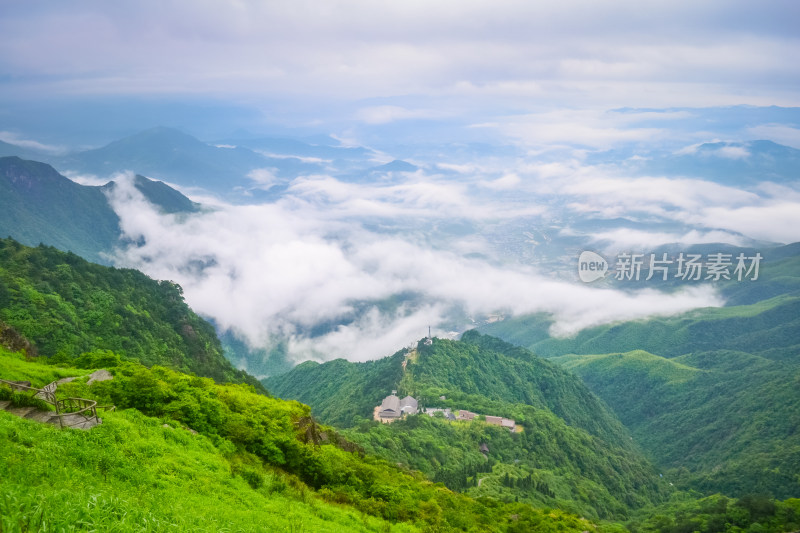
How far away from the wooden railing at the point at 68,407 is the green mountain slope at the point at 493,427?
45014mm

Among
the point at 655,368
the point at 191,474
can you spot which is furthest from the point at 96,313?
the point at 655,368

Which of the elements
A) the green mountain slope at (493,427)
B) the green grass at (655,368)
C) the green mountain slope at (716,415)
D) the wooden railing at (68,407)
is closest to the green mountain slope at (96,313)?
the green mountain slope at (493,427)

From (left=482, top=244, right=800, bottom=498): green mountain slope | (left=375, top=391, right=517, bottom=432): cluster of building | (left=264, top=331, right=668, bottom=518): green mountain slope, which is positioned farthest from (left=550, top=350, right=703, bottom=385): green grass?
(left=375, top=391, right=517, bottom=432): cluster of building

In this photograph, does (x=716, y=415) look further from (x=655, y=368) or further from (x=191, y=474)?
(x=191, y=474)

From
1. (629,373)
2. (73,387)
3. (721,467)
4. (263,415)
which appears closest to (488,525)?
(263,415)

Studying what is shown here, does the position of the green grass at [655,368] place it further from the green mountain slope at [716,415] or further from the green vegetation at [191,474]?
the green vegetation at [191,474]

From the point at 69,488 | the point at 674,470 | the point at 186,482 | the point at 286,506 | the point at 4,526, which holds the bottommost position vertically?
the point at 674,470

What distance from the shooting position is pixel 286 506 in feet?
68.7

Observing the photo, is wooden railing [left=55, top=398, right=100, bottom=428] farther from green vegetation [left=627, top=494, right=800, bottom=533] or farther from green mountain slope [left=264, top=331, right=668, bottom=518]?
green vegetation [left=627, top=494, right=800, bottom=533]

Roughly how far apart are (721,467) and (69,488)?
132036 mm

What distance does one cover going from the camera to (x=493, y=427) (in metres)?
92.5

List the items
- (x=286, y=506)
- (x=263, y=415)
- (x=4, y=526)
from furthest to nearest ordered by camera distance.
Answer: (x=263, y=415)
(x=286, y=506)
(x=4, y=526)

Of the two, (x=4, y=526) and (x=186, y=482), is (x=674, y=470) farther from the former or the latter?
(x=4, y=526)

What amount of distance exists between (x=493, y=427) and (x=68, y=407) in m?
80.4
